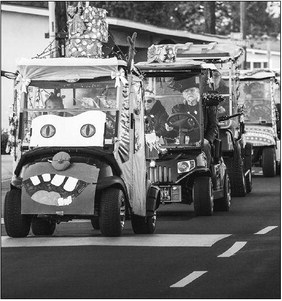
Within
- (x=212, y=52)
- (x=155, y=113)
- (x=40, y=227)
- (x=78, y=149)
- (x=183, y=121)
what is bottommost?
(x=40, y=227)

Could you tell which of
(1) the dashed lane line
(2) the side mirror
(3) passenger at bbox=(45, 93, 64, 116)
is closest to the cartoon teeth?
(3) passenger at bbox=(45, 93, 64, 116)

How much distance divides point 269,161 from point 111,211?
695 inches

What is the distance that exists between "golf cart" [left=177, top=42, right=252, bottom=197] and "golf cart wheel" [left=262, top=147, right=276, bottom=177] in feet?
11.1

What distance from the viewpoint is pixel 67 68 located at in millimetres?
18031

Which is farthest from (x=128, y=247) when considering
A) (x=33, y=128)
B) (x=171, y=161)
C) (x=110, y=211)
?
(x=171, y=161)

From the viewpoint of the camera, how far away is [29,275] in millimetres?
13453

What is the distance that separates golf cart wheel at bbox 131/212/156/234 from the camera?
18.0m

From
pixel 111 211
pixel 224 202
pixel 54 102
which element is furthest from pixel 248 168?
pixel 111 211

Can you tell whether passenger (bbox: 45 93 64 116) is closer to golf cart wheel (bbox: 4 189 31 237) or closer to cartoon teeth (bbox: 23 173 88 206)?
golf cart wheel (bbox: 4 189 31 237)

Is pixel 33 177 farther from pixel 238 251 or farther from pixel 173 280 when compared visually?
pixel 173 280

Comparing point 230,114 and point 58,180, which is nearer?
point 58,180

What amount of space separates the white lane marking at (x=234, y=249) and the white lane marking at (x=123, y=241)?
324mm

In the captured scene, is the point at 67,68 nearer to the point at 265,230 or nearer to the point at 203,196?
the point at 265,230

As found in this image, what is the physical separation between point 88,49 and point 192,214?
471 centimetres
